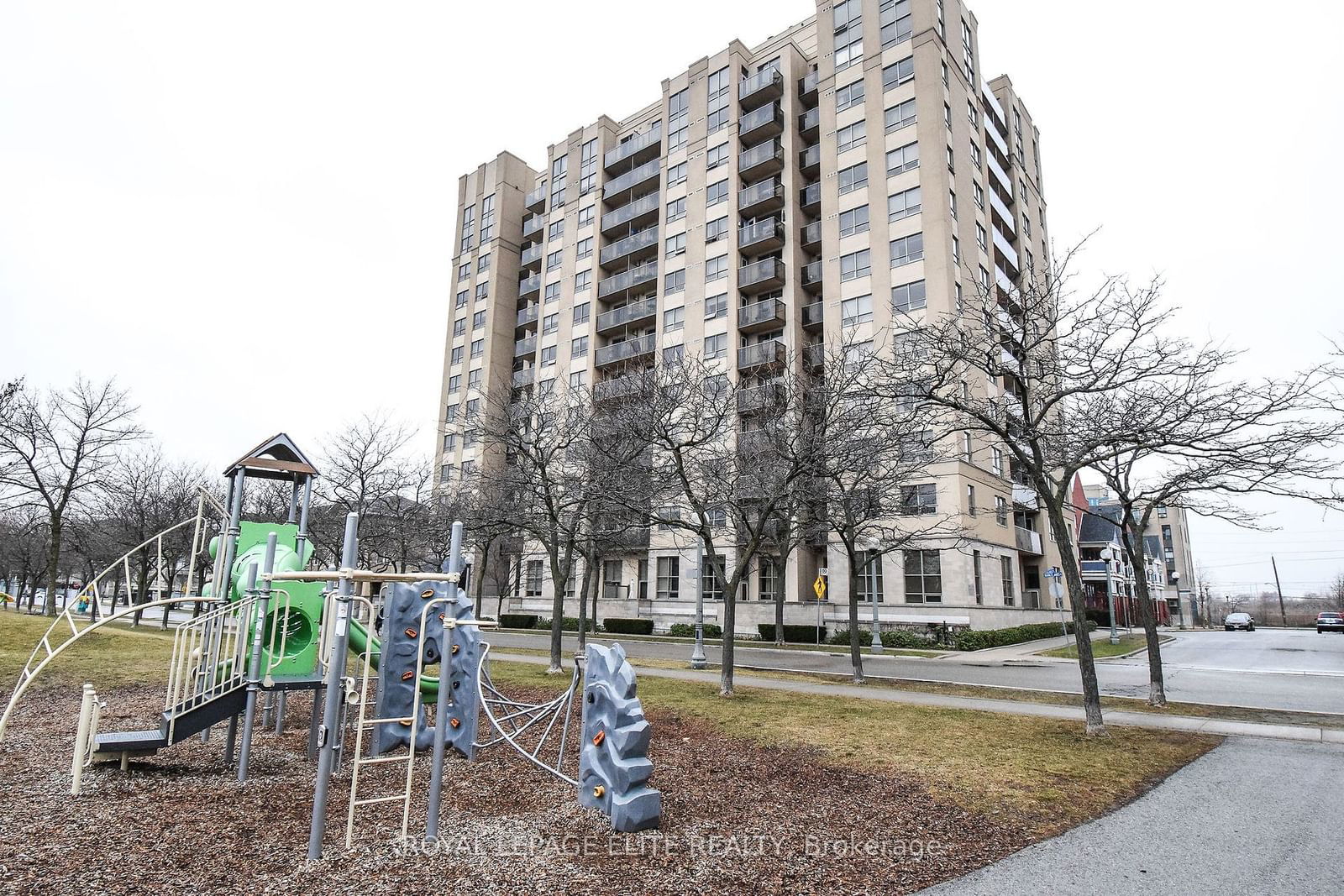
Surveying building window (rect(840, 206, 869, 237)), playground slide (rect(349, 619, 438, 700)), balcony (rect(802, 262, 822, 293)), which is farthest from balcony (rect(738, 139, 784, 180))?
playground slide (rect(349, 619, 438, 700))

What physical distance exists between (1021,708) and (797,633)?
20.2 metres

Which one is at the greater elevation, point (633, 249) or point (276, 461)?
point (633, 249)

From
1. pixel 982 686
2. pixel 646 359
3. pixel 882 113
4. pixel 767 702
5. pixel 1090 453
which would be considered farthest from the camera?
Answer: pixel 646 359

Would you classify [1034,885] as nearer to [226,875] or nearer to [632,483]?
[226,875]

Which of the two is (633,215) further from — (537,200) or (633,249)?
(537,200)

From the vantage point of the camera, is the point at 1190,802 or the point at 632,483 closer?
the point at 1190,802

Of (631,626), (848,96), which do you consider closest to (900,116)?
(848,96)

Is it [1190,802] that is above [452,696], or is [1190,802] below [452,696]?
below

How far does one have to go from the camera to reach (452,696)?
28.5 feet

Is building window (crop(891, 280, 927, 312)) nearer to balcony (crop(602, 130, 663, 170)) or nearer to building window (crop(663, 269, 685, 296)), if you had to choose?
building window (crop(663, 269, 685, 296))

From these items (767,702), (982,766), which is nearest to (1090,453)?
(982,766)

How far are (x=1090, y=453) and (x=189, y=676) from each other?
529 inches

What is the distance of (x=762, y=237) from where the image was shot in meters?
43.2

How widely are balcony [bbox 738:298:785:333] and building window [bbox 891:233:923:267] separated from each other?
6.99 meters
